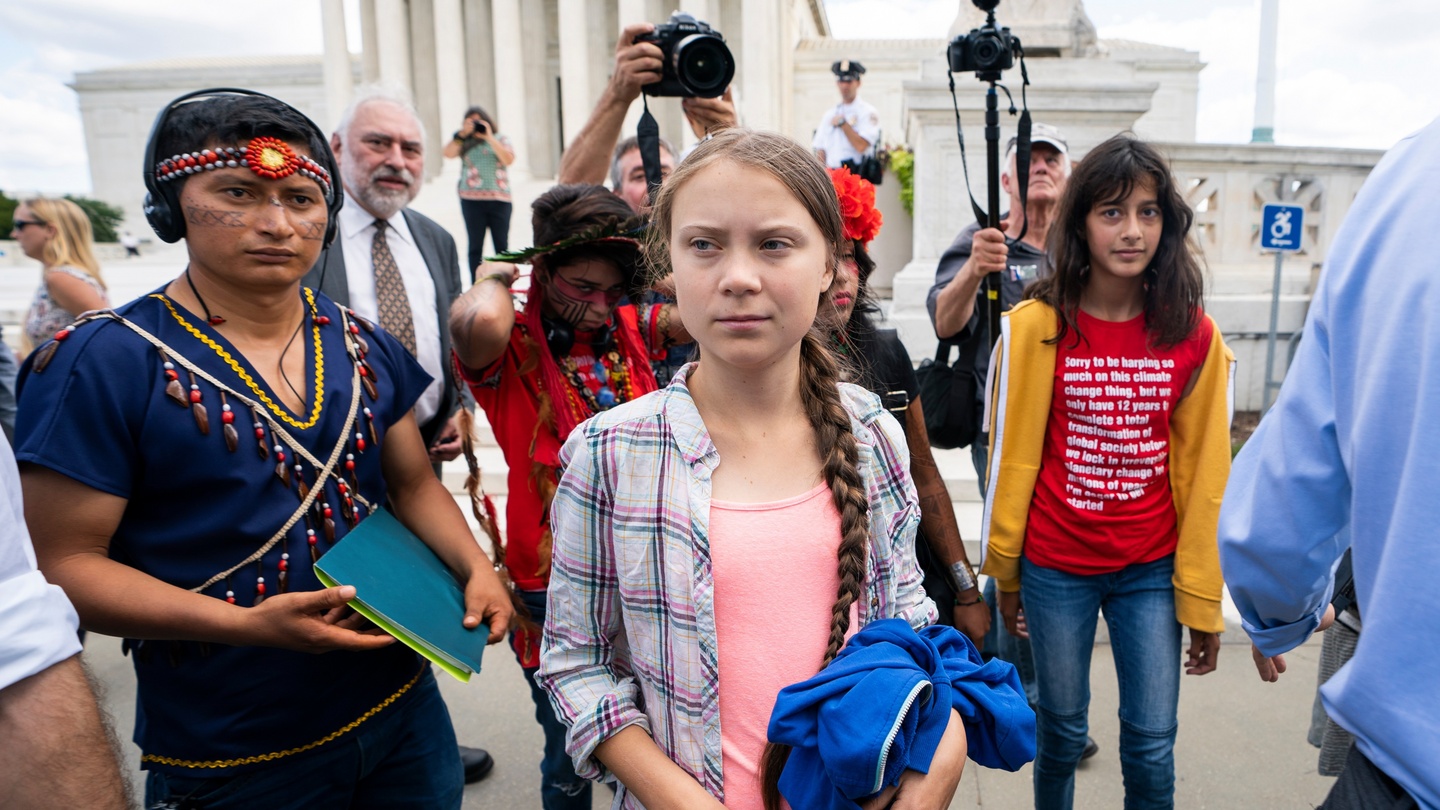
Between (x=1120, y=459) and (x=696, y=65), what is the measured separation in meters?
1.58

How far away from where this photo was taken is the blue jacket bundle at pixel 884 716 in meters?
1.03

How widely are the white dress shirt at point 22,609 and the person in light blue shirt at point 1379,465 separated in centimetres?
152

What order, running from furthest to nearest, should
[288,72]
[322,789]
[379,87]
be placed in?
[288,72], [379,87], [322,789]

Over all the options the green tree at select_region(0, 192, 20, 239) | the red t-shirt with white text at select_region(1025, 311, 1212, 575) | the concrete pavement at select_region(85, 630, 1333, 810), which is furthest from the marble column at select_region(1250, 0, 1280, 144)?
the green tree at select_region(0, 192, 20, 239)

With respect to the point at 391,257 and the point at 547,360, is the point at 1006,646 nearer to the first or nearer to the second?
the point at 547,360

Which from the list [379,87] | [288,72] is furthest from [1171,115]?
[288,72]

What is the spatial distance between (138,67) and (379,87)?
47.1 meters

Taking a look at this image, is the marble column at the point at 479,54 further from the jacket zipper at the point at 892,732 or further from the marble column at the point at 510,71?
the jacket zipper at the point at 892,732

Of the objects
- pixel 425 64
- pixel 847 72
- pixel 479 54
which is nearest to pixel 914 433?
pixel 847 72

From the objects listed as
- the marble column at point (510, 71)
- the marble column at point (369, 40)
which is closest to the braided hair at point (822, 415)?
the marble column at point (510, 71)

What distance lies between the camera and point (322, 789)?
1.61m

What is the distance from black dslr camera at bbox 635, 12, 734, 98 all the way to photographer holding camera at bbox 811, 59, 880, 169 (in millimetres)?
6298

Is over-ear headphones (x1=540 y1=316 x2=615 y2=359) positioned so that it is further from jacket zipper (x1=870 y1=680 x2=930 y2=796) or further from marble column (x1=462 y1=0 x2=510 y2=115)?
marble column (x1=462 y1=0 x2=510 y2=115)

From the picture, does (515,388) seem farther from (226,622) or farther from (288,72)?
(288,72)
